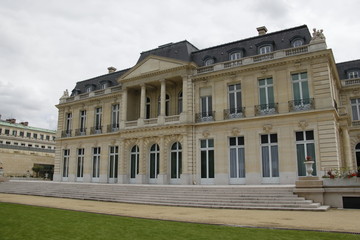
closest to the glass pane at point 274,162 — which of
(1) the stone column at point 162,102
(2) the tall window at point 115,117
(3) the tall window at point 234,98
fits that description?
(3) the tall window at point 234,98

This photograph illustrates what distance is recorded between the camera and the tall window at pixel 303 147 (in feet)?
69.4

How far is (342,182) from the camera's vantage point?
1555 cm

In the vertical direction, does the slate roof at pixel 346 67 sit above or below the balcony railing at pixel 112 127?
above

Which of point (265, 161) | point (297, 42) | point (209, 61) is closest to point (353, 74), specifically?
point (297, 42)

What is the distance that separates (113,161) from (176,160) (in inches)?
310

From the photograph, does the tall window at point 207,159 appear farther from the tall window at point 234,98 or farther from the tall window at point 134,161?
Answer: the tall window at point 134,161

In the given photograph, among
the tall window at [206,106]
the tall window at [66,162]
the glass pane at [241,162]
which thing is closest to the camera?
the glass pane at [241,162]

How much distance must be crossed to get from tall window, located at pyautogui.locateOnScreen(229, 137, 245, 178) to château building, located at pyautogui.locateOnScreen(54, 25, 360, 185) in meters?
0.08

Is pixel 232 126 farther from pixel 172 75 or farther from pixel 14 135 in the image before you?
pixel 14 135

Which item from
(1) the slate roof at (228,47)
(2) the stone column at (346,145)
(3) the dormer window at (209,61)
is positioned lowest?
(2) the stone column at (346,145)

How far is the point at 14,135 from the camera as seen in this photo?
70.9 meters

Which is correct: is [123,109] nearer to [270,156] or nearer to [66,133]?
[66,133]

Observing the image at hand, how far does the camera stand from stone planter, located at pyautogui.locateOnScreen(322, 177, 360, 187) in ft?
49.9

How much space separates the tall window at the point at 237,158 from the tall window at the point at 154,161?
6.95 m
